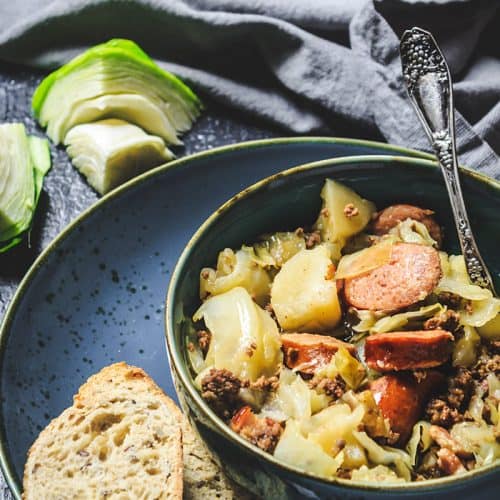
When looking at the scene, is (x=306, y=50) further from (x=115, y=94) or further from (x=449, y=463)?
(x=449, y=463)

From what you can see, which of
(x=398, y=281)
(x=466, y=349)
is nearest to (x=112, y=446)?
(x=398, y=281)

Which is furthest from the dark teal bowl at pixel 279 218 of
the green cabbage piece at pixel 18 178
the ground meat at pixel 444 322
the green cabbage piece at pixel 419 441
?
the green cabbage piece at pixel 18 178

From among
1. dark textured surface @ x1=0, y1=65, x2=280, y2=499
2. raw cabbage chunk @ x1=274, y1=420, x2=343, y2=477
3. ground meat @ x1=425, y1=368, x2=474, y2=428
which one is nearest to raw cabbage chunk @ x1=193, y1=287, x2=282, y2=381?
raw cabbage chunk @ x1=274, y1=420, x2=343, y2=477

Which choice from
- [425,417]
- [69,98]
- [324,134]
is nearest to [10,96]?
[69,98]

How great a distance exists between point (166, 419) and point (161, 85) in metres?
1.92

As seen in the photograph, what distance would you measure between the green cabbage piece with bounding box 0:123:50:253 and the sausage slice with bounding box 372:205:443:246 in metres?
1.60

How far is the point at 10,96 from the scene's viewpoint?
4238 millimetres

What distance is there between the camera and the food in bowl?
2.36 meters

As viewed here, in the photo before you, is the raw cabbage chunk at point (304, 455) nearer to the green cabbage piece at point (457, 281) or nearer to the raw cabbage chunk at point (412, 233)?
the green cabbage piece at point (457, 281)

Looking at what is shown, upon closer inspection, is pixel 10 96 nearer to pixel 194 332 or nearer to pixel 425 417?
pixel 194 332

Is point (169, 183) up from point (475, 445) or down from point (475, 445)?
up

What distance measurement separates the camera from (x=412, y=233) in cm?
281

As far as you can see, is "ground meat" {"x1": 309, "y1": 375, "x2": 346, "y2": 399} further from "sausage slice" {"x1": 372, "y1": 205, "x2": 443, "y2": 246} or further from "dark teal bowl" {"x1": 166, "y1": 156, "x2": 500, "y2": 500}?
"sausage slice" {"x1": 372, "y1": 205, "x2": 443, "y2": 246}

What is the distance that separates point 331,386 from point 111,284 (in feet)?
3.64
